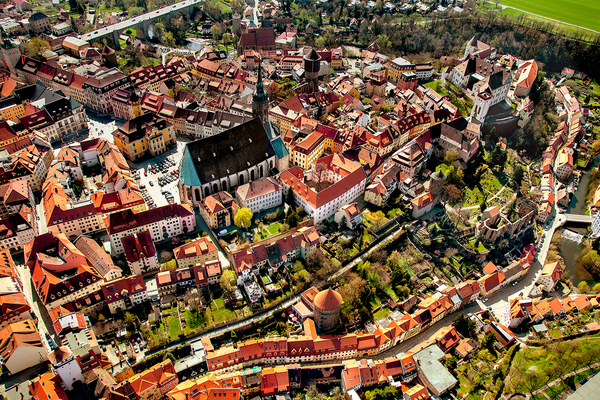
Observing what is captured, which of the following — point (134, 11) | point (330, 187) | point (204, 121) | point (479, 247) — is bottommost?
point (479, 247)

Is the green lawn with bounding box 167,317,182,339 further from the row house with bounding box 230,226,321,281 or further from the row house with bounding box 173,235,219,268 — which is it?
the row house with bounding box 230,226,321,281

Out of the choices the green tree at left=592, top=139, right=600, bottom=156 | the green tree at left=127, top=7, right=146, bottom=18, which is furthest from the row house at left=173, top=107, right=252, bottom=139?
the green tree at left=127, top=7, right=146, bottom=18

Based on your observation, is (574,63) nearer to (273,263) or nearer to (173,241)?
(273,263)

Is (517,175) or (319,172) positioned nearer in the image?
(319,172)

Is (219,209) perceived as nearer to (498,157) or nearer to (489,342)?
(489,342)

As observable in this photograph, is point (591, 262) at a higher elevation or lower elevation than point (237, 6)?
lower

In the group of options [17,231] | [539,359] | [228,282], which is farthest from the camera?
[17,231]

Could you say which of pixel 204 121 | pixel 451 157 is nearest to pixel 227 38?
pixel 204 121

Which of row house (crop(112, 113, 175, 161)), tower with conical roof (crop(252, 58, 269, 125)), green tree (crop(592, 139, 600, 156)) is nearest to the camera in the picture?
tower with conical roof (crop(252, 58, 269, 125))
